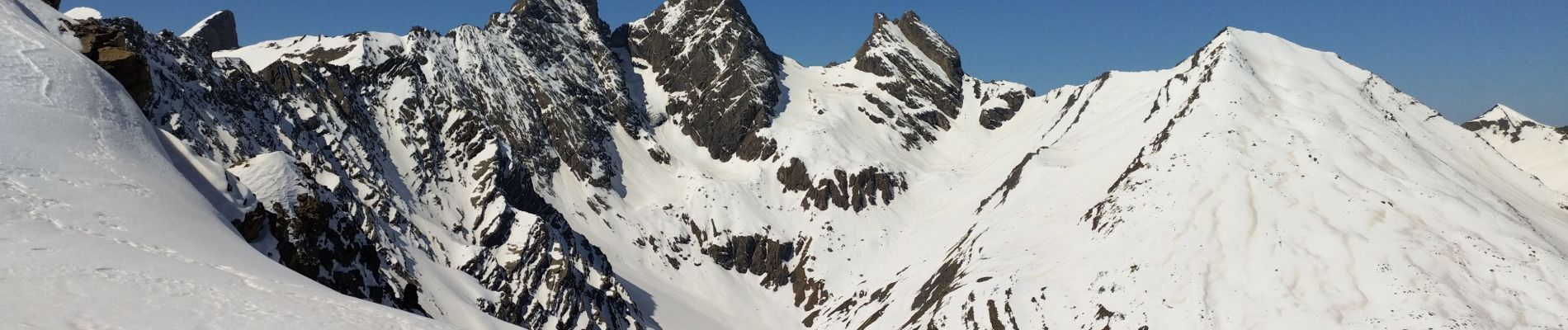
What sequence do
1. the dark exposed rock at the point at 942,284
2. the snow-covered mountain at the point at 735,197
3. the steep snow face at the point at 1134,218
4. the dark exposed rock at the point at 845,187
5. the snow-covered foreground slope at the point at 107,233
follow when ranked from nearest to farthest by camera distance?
the snow-covered foreground slope at the point at 107,233
the snow-covered mountain at the point at 735,197
the steep snow face at the point at 1134,218
the dark exposed rock at the point at 942,284
the dark exposed rock at the point at 845,187

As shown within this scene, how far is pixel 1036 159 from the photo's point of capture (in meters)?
142

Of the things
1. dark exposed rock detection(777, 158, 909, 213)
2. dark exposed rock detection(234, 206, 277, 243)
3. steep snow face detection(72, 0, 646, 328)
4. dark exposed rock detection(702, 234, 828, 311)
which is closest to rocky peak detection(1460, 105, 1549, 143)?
dark exposed rock detection(777, 158, 909, 213)

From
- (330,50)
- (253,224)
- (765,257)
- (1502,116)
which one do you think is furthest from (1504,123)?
(330,50)

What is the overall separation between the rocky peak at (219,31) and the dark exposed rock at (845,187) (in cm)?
10812

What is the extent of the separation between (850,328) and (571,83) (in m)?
90.2

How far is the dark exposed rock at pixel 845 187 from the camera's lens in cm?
16650

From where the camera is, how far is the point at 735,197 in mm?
165000

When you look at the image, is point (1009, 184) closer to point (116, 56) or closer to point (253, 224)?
point (253, 224)

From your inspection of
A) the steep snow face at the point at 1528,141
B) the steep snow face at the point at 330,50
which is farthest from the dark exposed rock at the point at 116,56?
the steep snow face at the point at 1528,141

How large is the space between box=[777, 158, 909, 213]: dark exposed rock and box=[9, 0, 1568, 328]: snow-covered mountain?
1.81ft

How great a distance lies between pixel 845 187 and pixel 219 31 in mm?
121234

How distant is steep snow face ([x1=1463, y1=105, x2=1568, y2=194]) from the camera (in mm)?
117625

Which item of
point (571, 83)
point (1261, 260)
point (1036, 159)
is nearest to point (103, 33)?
point (1261, 260)

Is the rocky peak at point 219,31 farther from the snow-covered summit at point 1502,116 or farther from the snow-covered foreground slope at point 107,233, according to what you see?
the snow-covered summit at point 1502,116
